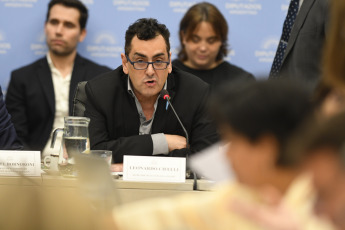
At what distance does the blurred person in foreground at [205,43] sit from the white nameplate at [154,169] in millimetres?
2310

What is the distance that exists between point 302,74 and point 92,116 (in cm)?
115

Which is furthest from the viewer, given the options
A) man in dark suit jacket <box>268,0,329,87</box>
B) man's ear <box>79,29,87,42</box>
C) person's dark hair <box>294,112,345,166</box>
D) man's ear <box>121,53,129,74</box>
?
man's ear <box>79,29,87,42</box>

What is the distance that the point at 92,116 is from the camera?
310 centimetres

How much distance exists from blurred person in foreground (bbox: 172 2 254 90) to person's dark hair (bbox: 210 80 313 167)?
3.69m

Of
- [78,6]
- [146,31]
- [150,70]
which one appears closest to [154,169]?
[150,70]

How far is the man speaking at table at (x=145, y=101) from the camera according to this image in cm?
299

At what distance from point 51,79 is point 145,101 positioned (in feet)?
5.43

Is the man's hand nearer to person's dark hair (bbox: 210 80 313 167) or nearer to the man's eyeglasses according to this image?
the man's eyeglasses

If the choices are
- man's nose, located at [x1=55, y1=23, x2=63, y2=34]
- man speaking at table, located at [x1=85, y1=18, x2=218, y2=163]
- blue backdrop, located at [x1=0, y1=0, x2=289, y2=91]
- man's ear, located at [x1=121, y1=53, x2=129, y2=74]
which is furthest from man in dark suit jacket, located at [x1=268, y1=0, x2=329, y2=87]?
man's nose, located at [x1=55, y1=23, x2=63, y2=34]

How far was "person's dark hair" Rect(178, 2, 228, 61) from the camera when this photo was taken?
4492 mm

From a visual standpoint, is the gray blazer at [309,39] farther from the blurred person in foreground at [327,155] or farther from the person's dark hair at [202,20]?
the blurred person in foreground at [327,155]

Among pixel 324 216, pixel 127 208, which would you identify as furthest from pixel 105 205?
pixel 324 216

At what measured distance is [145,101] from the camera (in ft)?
10.2

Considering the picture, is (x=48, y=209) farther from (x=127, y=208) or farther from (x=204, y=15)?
(x=204, y=15)
